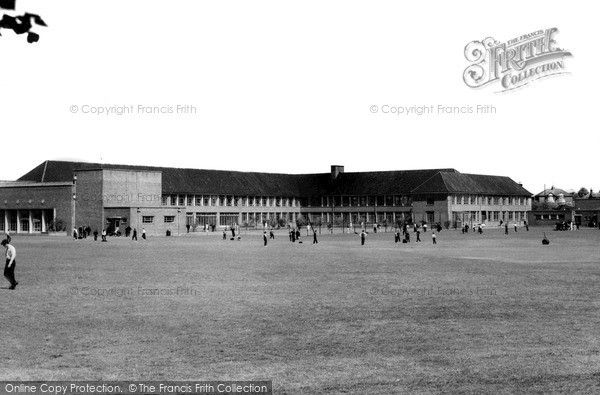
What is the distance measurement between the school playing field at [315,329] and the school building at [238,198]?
52.0 meters

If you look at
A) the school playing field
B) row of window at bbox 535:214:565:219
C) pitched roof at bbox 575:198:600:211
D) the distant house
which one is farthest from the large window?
the school playing field

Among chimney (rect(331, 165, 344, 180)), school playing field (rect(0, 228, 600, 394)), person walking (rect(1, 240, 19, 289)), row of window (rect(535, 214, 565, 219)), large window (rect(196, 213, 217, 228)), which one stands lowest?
school playing field (rect(0, 228, 600, 394))

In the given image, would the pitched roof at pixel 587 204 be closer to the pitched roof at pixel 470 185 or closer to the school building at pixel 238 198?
the school building at pixel 238 198

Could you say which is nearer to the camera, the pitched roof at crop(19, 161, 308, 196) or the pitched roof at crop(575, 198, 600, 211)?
the pitched roof at crop(19, 161, 308, 196)

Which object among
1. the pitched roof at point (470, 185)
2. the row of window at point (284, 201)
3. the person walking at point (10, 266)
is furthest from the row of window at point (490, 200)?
the person walking at point (10, 266)

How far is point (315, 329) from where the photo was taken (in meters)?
14.9

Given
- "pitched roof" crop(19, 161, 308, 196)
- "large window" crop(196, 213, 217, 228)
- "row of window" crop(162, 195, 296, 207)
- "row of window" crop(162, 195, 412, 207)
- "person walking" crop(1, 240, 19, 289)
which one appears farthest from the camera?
"large window" crop(196, 213, 217, 228)

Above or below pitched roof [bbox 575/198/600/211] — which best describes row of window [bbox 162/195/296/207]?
above

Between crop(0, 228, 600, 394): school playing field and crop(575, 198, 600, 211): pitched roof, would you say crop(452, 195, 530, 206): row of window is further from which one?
crop(0, 228, 600, 394): school playing field

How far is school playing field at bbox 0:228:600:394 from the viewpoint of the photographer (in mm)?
10883

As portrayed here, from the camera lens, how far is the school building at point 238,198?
78.9 m

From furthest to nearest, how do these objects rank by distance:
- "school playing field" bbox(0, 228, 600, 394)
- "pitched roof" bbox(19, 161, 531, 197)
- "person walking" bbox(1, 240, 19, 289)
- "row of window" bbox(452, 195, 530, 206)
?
"row of window" bbox(452, 195, 530, 206), "pitched roof" bbox(19, 161, 531, 197), "person walking" bbox(1, 240, 19, 289), "school playing field" bbox(0, 228, 600, 394)

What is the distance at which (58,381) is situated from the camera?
33.9ft

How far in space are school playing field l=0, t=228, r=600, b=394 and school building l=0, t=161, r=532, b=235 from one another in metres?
52.0
